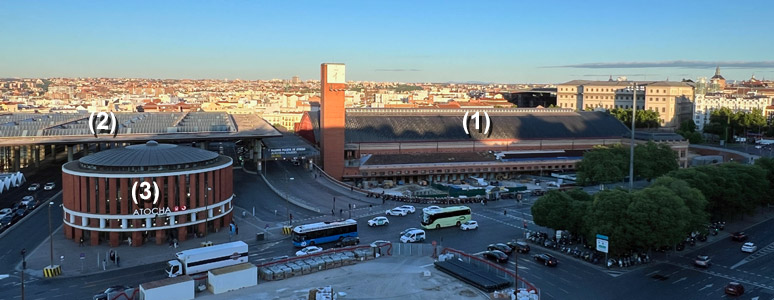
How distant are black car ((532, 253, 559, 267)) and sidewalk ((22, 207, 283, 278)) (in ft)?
62.1

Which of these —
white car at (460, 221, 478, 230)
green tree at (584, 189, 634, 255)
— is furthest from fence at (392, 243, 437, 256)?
green tree at (584, 189, 634, 255)

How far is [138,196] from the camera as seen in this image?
4450 centimetres

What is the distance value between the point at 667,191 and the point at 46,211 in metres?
48.6

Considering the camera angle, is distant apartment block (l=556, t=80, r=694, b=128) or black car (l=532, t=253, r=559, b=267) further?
distant apartment block (l=556, t=80, r=694, b=128)

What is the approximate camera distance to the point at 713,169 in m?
54.2

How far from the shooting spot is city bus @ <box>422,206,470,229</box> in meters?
50.2

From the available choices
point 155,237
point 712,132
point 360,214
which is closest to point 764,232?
point 360,214

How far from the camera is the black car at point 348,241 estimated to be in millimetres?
45666

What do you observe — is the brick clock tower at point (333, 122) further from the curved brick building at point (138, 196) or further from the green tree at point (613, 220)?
the green tree at point (613, 220)

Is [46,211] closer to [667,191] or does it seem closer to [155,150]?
[155,150]

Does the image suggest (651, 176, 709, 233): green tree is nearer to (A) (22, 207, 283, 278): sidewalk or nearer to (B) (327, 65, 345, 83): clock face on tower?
(A) (22, 207, 283, 278): sidewalk

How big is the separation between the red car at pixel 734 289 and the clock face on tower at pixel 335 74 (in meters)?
49.1

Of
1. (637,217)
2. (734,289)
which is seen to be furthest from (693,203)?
(734,289)

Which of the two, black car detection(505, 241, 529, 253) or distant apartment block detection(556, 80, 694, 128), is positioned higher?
distant apartment block detection(556, 80, 694, 128)
